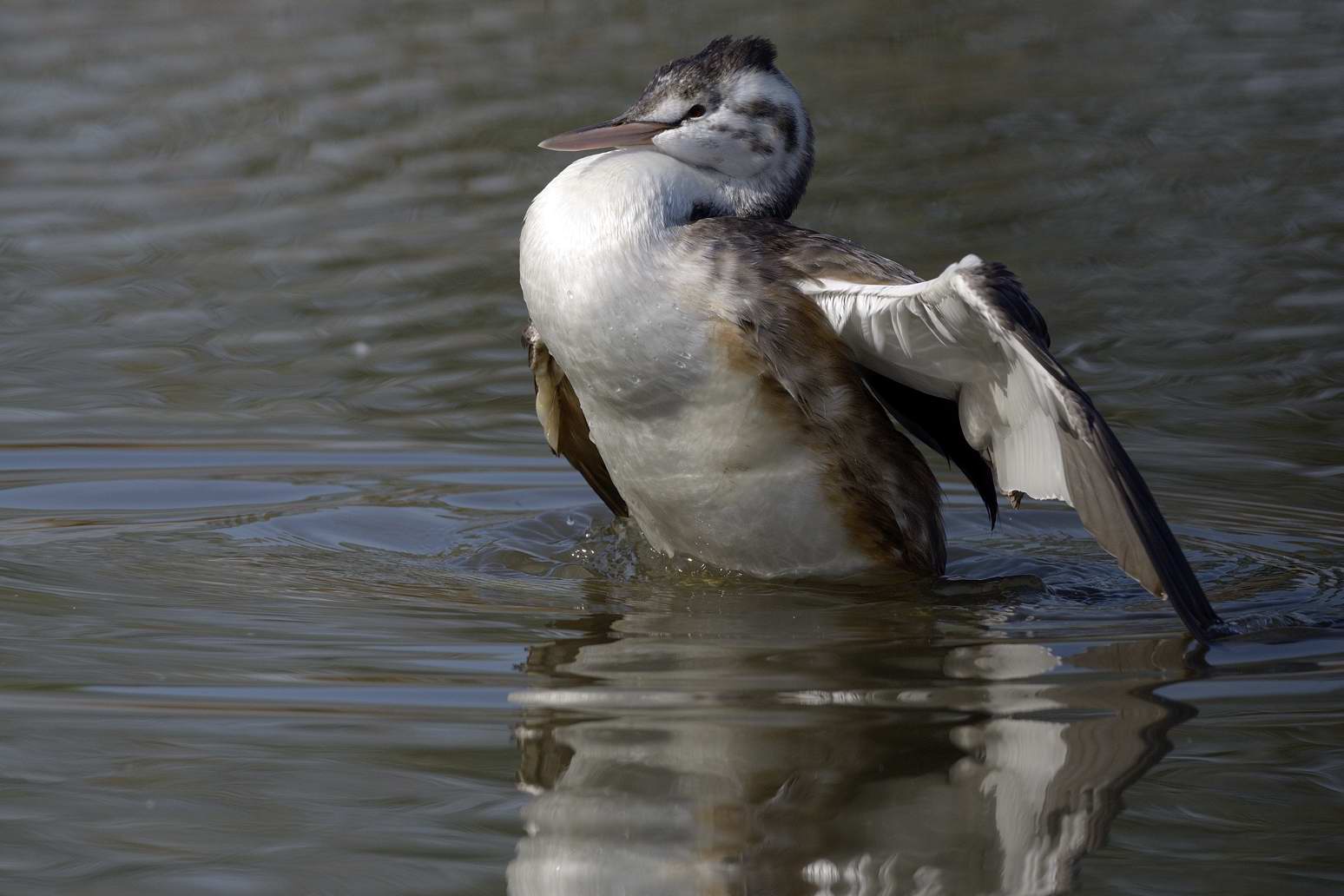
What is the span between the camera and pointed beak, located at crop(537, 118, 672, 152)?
20.4 ft

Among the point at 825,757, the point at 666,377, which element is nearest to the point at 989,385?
the point at 666,377

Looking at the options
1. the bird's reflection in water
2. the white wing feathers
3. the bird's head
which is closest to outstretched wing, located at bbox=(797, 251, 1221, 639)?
the white wing feathers

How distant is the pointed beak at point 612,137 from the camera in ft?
20.4

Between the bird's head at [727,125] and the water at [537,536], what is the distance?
4.10ft

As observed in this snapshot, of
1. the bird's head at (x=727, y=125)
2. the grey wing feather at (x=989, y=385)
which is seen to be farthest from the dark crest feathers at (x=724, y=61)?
the grey wing feather at (x=989, y=385)

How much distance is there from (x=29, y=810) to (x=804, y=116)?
341 cm

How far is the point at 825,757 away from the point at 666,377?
1.76 meters

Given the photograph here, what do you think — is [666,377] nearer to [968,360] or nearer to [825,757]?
[968,360]

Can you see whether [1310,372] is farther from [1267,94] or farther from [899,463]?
[1267,94]

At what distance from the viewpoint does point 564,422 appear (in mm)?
6895

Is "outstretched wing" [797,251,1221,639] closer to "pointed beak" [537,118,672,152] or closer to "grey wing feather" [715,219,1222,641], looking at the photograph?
"grey wing feather" [715,219,1222,641]

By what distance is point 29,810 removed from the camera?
157 inches

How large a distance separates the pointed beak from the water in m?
1.31

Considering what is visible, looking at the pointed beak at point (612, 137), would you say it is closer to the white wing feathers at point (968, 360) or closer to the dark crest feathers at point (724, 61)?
the dark crest feathers at point (724, 61)
